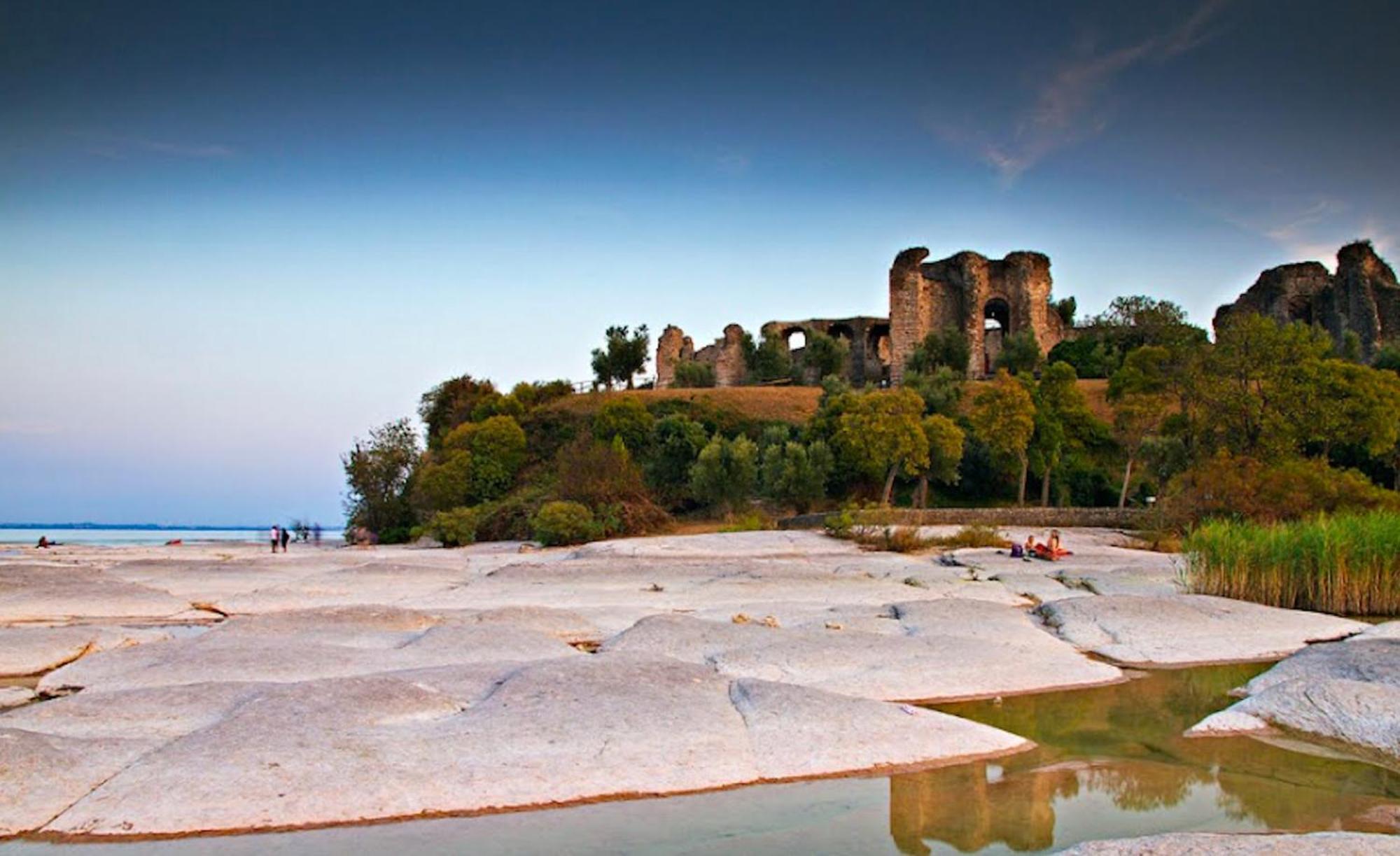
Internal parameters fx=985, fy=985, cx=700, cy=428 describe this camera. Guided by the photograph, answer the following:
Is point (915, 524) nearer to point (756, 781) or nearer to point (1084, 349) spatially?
point (756, 781)

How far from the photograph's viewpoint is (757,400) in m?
50.1

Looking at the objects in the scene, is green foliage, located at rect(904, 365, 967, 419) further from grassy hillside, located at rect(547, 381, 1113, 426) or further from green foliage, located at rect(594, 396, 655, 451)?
green foliage, located at rect(594, 396, 655, 451)

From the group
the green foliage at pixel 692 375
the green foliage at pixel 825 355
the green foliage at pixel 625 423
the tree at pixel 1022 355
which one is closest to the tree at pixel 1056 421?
the tree at pixel 1022 355

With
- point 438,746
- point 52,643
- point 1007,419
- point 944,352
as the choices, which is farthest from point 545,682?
point 944,352

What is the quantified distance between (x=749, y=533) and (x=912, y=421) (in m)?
10.0

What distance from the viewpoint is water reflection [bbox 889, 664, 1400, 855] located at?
566 cm

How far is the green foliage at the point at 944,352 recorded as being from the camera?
199 feet

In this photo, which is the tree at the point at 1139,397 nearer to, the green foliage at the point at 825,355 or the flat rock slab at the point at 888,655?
the flat rock slab at the point at 888,655

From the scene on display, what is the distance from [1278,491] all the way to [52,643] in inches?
966

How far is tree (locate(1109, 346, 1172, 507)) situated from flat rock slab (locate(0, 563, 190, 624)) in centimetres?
3024

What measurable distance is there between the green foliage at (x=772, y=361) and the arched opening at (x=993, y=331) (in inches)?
508

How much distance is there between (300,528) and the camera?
153 ft

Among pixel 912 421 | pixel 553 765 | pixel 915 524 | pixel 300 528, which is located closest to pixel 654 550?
pixel 915 524

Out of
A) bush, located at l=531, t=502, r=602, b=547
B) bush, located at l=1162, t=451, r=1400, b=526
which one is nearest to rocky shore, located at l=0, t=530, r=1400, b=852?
bush, located at l=1162, t=451, r=1400, b=526
